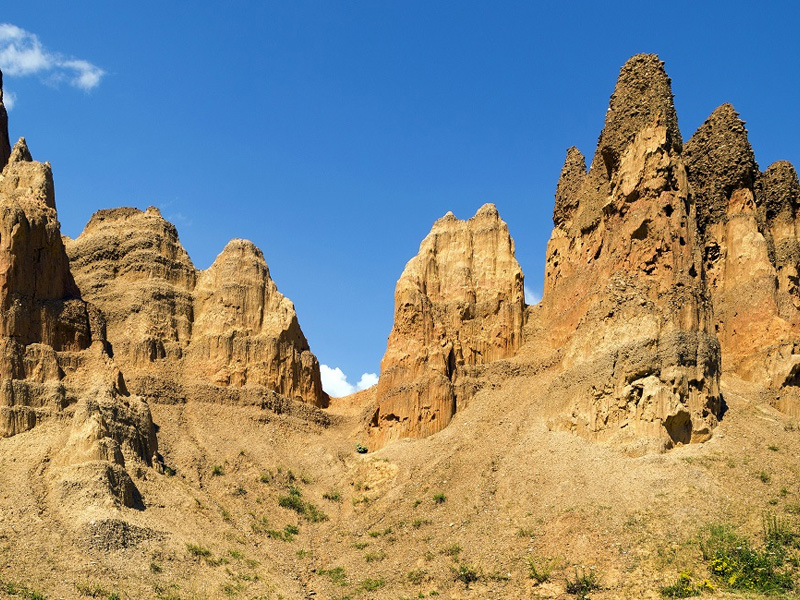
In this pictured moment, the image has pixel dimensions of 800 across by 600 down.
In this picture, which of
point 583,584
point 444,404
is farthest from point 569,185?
point 583,584

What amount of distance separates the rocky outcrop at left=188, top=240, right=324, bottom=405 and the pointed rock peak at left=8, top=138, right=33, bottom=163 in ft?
50.1

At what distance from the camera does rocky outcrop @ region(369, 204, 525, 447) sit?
7450 centimetres

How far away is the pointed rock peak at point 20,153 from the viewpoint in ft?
262

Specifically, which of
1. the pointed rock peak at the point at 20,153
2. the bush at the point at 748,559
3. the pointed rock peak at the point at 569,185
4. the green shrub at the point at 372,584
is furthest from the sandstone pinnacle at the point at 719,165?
the pointed rock peak at the point at 20,153

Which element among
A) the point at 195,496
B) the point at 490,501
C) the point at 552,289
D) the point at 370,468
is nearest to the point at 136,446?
the point at 195,496

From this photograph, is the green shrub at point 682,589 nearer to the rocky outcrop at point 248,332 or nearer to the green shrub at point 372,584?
the green shrub at point 372,584

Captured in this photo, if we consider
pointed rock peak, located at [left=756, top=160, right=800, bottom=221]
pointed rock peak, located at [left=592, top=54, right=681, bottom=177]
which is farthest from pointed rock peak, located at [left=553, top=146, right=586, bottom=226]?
pointed rock peak, located at [left=756, top=160, right=800, bottom=221]

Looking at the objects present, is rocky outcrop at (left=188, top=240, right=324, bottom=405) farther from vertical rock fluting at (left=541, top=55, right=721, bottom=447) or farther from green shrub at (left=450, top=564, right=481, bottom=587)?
green shrub at (left=450, top=564, right=481, bottom=587)

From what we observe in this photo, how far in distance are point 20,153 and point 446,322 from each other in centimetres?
3223

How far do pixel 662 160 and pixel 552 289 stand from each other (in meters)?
14.5

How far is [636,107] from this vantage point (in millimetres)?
71875

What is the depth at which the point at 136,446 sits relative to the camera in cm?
6319

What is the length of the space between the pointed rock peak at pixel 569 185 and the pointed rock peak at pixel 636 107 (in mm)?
6881

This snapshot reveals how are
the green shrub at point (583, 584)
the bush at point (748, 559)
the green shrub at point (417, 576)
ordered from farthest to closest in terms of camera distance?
1. the green shrub at point (417, 576)
2. the green shrub at point (583, 584)
3. the bush at point (748, 559)
